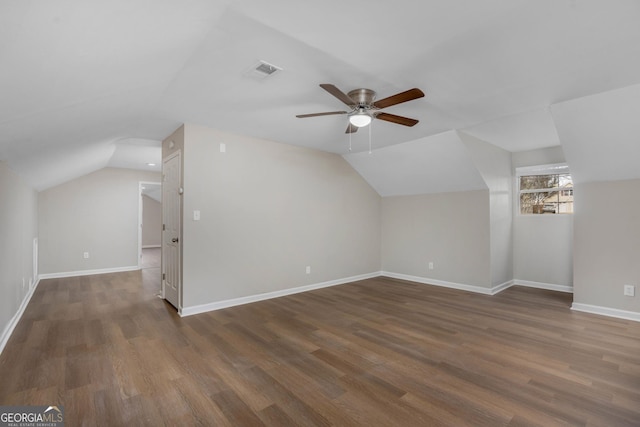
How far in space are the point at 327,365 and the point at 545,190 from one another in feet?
16.5

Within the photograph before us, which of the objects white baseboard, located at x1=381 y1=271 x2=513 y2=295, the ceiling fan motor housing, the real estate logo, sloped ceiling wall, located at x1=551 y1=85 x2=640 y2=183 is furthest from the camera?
white baseboard, located at x1=381 y1=271 x2=513 y2=295

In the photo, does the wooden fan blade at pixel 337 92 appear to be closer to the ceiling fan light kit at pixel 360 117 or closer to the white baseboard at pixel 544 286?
the ceiling fan light kit at pixel 360 117

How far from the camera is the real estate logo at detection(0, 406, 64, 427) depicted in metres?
1.79

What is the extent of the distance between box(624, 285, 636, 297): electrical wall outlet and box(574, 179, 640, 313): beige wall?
4 centimetres

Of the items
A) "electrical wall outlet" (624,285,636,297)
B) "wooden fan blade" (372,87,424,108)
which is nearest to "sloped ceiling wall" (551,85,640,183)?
"electrical wall outlet" (624,285,636,297)

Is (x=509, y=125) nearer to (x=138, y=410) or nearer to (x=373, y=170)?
(x=373, y=170)

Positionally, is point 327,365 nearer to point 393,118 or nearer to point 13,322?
point 393,118

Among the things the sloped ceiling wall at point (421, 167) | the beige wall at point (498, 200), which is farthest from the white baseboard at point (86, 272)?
the beige wall at point (498, 200)

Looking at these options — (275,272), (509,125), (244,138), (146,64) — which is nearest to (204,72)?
(146,64)

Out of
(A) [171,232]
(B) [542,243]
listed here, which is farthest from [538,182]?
(A) [171,232]

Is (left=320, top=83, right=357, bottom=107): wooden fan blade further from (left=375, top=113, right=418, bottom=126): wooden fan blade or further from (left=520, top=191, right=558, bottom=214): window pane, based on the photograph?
(left=520, top=191, right=558, bottom=214): window pane

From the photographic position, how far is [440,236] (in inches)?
215

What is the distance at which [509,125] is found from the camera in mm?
3918

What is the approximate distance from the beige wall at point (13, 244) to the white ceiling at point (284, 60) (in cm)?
33
